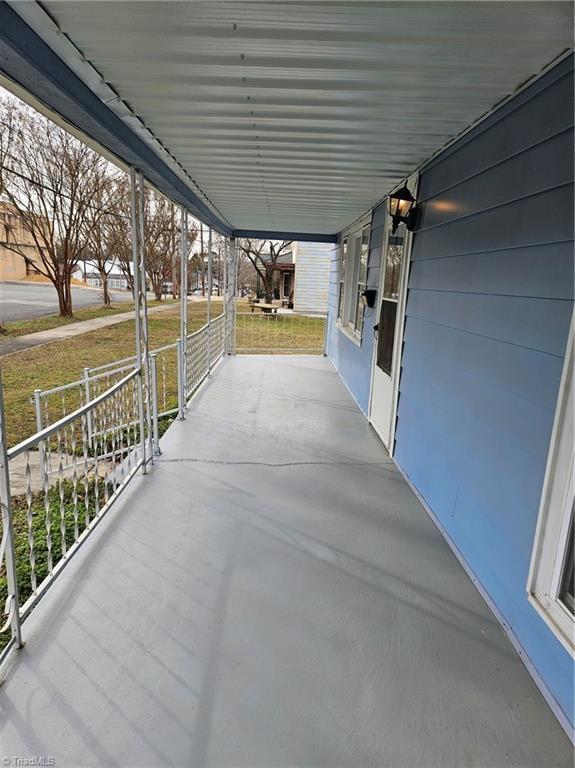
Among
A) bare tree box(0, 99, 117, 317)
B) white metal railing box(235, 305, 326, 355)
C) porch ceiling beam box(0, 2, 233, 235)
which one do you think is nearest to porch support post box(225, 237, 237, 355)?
white metal railing box(235, 305, 326, 355)

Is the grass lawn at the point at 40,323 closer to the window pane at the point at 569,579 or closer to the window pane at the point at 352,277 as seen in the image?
the window pane at the point at 352,277

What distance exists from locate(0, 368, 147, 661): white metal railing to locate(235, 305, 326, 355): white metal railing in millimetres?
6029

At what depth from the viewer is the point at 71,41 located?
1664mm

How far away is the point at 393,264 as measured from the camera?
409 centimetres

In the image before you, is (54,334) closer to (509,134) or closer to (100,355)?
(100,355)

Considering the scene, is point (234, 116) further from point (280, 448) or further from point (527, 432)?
point (280, 448)

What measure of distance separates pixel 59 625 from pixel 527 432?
2122 mm

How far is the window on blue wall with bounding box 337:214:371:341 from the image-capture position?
5.77 m

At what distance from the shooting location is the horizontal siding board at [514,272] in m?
1.66

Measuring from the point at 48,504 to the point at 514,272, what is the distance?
2362 mm

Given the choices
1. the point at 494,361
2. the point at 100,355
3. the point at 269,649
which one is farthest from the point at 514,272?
the point at 100,355

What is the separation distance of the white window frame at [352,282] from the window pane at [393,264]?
1.13m

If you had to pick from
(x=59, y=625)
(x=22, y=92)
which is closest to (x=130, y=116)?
(x=22, y=92)

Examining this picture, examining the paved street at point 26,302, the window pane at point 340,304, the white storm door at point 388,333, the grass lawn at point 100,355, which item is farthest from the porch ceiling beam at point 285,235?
the paved street at point 26,302
